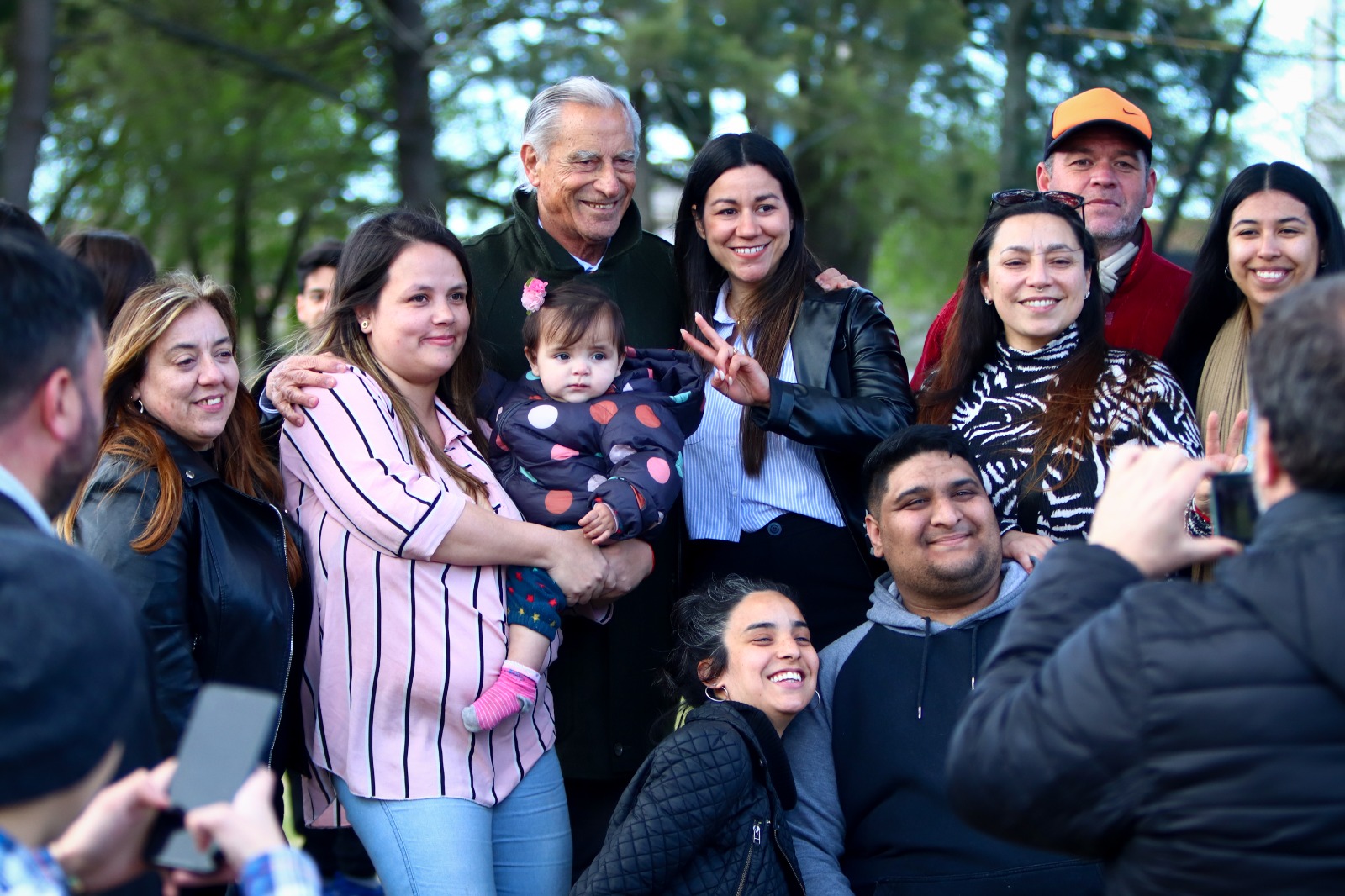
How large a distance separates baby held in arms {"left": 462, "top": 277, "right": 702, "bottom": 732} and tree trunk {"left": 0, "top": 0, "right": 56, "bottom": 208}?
760 cm

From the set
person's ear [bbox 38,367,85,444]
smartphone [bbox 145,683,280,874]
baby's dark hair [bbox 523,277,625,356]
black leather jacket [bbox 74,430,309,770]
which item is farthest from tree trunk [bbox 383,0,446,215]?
smartphone [bbox 145,683,280,874]

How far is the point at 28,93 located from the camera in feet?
31.7

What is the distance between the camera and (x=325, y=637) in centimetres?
303

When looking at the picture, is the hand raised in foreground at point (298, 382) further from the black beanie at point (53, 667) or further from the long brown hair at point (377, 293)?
the black beanie at point (53, 667)

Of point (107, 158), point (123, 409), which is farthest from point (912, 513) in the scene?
point (107, 158)

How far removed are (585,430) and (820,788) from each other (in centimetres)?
111

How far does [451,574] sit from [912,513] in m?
1.20

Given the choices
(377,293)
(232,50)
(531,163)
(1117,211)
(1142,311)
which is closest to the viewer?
(377,293)

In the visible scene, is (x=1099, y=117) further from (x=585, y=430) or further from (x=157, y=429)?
(x=157, y=429)

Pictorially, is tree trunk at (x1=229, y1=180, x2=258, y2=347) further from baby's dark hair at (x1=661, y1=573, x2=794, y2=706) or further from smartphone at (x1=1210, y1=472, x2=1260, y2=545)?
smartphone at (x1=1210, y1=472, x2=1260, y2=545)

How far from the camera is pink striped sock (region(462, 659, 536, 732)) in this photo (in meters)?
2.95

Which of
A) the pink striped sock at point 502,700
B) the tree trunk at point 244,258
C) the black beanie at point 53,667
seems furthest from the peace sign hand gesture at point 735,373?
the tree trunk at point 244,258

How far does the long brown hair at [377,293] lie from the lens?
10.5ft

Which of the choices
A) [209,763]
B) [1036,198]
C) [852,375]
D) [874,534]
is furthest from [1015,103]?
[209,763]
